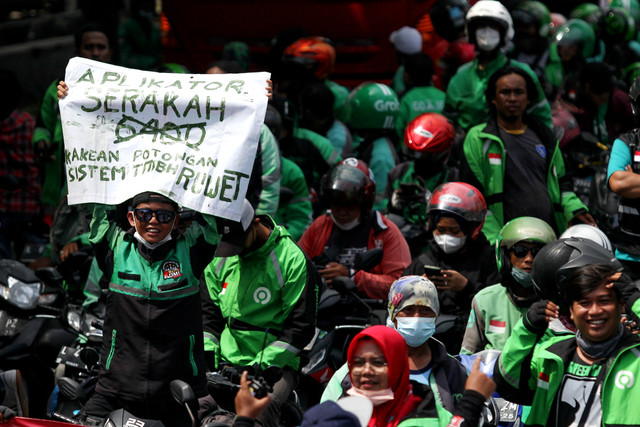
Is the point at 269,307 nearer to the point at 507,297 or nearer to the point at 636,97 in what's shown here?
the point at 507,297

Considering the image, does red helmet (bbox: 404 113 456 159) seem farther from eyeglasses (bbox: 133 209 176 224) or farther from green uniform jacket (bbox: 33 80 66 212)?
eyeglasses (bbox: 133 209 176 224)

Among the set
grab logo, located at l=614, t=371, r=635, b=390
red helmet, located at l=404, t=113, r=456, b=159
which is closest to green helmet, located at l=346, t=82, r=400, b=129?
red helmet, located at l=404, t=113, r=456, b=159

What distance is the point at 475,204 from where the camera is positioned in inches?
327

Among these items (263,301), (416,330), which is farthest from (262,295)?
(416,330)

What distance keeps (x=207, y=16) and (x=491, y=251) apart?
8188 millimetres

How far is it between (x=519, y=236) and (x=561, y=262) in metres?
1.97

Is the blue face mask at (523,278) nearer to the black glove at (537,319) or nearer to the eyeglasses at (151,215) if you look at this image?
the black glove at (537,319)

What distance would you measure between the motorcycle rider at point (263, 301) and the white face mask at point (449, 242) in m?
1.08

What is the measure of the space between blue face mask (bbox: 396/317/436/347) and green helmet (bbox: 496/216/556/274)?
126 cm

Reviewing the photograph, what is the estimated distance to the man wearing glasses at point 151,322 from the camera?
6.75m

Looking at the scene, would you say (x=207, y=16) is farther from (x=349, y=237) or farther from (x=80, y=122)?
(x=80, y=122)

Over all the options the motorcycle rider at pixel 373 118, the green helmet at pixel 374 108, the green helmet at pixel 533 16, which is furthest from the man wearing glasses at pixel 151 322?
the green helmet at pixel 533 16

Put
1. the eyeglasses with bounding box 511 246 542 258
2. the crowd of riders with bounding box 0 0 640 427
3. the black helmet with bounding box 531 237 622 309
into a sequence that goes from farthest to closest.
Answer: the eyeglasses with bounding box 511 246 542 258
the crowd of riders with bounding box 0 0 640 427
the black helmet with bounding box 531 237 622 309

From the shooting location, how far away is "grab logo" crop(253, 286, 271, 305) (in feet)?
24.2
